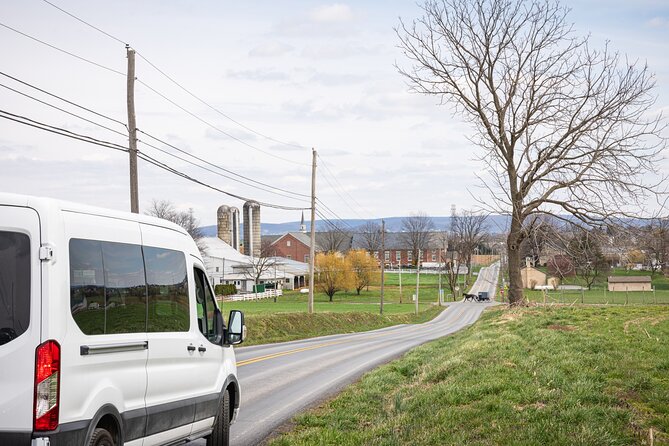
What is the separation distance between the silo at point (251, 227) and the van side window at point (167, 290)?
458 feet

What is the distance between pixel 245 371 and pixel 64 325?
43.8 feet

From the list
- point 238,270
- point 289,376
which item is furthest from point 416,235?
point 289,376

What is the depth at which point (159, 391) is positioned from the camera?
7.40 meters

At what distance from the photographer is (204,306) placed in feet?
29.4

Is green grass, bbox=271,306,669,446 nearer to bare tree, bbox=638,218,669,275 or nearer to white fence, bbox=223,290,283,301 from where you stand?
bare tree, bbox=638,218,669,275

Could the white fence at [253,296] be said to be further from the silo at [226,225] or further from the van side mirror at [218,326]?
the van side mirror at [218,326]

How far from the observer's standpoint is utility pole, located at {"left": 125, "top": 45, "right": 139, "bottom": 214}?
22.2 m

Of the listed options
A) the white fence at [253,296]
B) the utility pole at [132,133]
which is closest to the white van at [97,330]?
the utility pole at [132,133]

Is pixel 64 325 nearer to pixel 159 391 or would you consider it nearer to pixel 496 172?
pixel 159 391

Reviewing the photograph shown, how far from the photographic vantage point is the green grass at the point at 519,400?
327 inches

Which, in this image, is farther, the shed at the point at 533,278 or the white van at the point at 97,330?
the shed at the point at 533,278

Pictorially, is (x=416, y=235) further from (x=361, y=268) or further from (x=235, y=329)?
(x=235, y=329)

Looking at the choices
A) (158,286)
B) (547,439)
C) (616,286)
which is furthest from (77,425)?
(616,286)

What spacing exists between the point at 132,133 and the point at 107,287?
1703 cm
